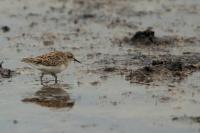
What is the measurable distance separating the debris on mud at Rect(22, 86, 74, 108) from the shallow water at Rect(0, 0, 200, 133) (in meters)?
0.15

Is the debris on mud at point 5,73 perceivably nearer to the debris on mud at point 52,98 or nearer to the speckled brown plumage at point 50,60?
the speckled brown plumage at point 50,60

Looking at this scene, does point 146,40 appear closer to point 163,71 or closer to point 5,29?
point 163,71

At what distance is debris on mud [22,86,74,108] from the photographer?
15.3 metres

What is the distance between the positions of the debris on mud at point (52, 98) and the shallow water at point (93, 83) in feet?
0.48

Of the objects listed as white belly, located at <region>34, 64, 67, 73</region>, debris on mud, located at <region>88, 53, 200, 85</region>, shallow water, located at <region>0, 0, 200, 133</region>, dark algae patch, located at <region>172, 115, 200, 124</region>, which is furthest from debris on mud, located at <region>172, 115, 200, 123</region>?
white belly, located at <region>34, 64, 67, 73</region>

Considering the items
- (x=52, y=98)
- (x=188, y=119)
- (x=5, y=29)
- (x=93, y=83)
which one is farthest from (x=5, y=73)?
(x=5, y=29)

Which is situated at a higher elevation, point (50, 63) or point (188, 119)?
point (50, 63)

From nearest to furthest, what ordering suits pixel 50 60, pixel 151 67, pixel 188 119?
1. pixel 188 119
2. pixel 50 60
3. pixel 151 67

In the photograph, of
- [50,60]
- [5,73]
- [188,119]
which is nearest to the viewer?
[188,119]

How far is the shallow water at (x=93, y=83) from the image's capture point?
13.9 metres

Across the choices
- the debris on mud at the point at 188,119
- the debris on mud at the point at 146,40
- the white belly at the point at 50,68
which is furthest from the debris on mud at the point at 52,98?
the debris on mud at the point at 146,40

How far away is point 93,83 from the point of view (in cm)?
1725

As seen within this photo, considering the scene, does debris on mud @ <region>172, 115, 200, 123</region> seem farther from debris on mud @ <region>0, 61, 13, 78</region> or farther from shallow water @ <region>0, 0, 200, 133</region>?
debris on mud @ <region>0, 61, 13, 78</region>

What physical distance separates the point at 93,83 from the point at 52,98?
160 cm
